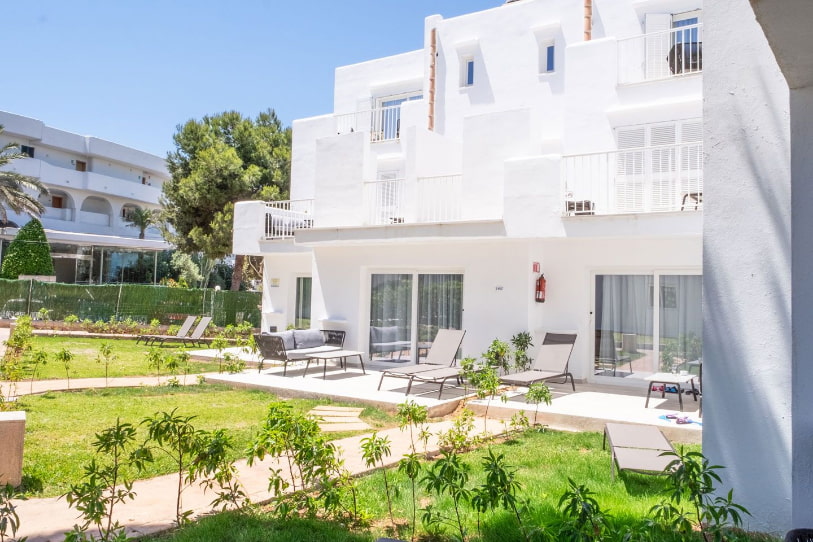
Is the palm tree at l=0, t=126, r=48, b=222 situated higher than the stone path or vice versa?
the palm tree at l=0, t=126, r=48, b=222

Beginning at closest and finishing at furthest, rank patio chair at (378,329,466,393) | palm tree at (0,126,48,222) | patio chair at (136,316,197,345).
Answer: patio chair at (378,329,466,393), patio chair at (136,316,197,345), palm tree at (0,126,48,222)

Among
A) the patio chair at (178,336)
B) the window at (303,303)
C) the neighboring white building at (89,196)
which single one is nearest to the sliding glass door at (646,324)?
the window at (303,303)

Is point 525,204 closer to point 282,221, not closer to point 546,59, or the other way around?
point 546,59

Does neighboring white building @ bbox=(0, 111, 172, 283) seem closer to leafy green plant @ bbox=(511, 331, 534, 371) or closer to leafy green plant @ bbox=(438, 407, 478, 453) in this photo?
leafy green plant @ bbox=(511, 331, 534, 371)

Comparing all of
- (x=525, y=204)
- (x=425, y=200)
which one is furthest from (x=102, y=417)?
(x=425, y=200)

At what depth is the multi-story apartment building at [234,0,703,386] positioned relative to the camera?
37.8 feet

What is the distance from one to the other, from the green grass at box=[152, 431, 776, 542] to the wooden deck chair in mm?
272

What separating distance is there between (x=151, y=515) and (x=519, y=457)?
3.91 meters

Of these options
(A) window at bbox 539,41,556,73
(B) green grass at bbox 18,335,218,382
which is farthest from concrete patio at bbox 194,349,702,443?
(A) window at bbox 539,41,556,73

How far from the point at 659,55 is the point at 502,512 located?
43.7ft

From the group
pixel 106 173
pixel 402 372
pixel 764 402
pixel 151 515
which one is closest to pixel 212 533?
pixel 151 515

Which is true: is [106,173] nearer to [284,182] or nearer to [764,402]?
[284,182]

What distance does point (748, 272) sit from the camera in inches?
175

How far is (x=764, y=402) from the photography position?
4348 millimetres
